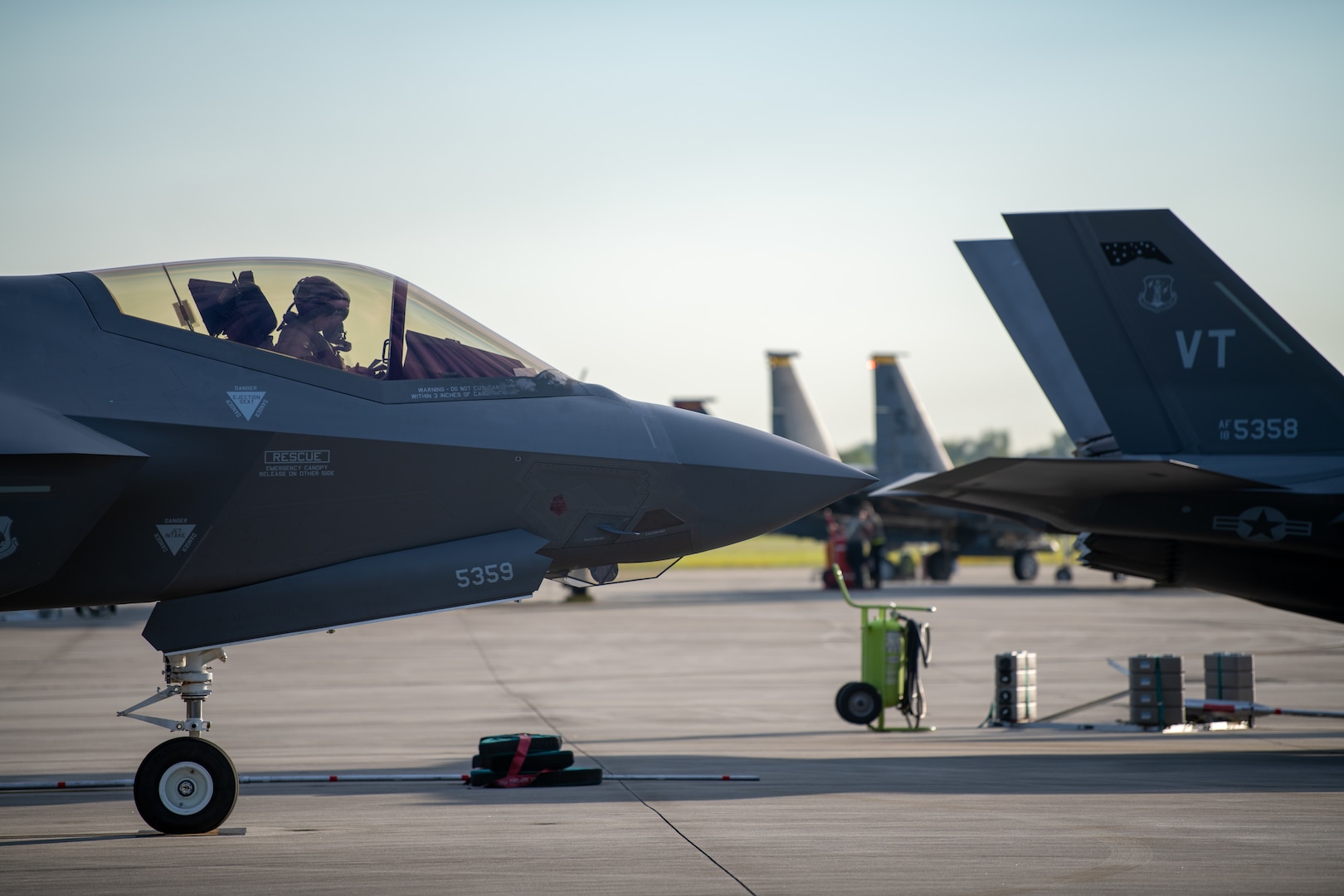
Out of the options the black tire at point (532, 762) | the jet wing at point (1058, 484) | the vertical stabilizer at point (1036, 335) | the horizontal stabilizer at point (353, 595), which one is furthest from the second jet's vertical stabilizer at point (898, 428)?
the horizontal stabilizer at point (353, 595)

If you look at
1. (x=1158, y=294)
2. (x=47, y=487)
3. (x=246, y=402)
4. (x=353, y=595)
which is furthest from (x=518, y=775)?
(x=1158, y=294)

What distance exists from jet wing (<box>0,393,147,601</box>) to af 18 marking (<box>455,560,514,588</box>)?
1.84 meters

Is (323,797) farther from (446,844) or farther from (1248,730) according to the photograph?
(1248,730)

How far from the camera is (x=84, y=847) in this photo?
682 centimetres

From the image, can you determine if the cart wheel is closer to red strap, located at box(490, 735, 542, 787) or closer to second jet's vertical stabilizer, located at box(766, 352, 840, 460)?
red strap, located at box(490, 735, 542, 787)

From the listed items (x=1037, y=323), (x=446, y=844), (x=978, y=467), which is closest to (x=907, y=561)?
(x=1037, y=323)

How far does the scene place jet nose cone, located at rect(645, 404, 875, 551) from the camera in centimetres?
739

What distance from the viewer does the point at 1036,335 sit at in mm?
12844

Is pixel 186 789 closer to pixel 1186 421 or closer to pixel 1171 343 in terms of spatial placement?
pixel 1186 421

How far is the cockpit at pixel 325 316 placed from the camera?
23.0 feet

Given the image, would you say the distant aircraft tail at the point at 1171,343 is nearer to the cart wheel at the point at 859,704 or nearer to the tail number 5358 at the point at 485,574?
the cart wheel at the point at 859,704

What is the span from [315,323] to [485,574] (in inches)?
70.5

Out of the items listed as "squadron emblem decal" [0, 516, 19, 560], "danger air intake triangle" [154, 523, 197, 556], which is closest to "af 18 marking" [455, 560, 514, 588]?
"danger air intake triangle" [154, 523, 197, 556]

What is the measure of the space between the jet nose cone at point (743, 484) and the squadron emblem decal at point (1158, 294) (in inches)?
205
